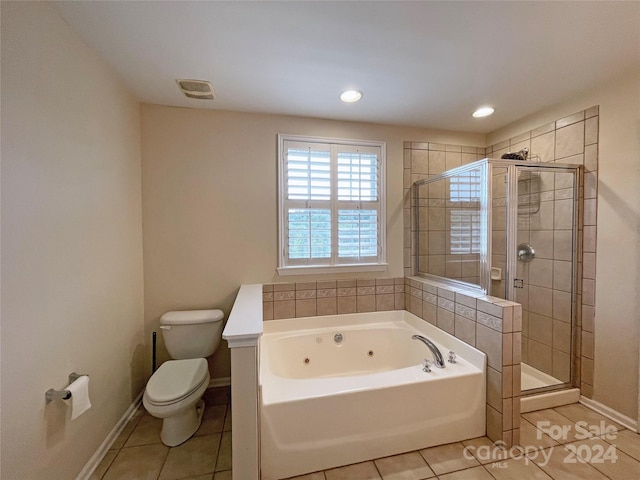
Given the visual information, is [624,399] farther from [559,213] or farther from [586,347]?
[559,213]

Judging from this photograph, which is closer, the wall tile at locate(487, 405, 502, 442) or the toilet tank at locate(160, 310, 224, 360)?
the wall tile at locate(487, 405, 502, 442)

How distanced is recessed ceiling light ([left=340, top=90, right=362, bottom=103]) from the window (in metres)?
0.43

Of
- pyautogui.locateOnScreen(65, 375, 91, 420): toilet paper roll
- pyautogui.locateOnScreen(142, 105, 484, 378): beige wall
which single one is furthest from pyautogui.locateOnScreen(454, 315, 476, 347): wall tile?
pyautogui.locateOnScreen(65, 375, 91, 420): toilet paper roll

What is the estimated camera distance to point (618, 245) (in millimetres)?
1775

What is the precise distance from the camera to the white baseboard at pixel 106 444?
4.50ft

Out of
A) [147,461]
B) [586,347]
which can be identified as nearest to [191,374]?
[147,461]

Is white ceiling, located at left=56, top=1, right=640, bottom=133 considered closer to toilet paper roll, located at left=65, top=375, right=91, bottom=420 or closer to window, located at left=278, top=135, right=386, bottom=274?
window, located at left=278, top=135, right=386, bottom=274

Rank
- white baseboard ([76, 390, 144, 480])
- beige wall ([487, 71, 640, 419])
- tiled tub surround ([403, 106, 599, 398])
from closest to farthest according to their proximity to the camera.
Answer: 1. white baseboard ([76, 390, 144, 480])
2. beige wall ([487, 71, 640, 419])
3. tiled tub surround ([403, 106, 599, 398])

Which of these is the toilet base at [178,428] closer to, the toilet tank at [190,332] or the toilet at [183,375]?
the toilet at [183,375]

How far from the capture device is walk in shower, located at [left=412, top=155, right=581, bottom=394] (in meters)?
1.94

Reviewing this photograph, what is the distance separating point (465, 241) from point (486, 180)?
0.55 meters

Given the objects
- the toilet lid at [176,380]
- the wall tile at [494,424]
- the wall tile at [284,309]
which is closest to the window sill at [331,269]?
the wall tile at [284,309]

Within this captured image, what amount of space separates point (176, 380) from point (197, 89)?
203 cm

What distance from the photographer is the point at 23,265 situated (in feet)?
3.39
